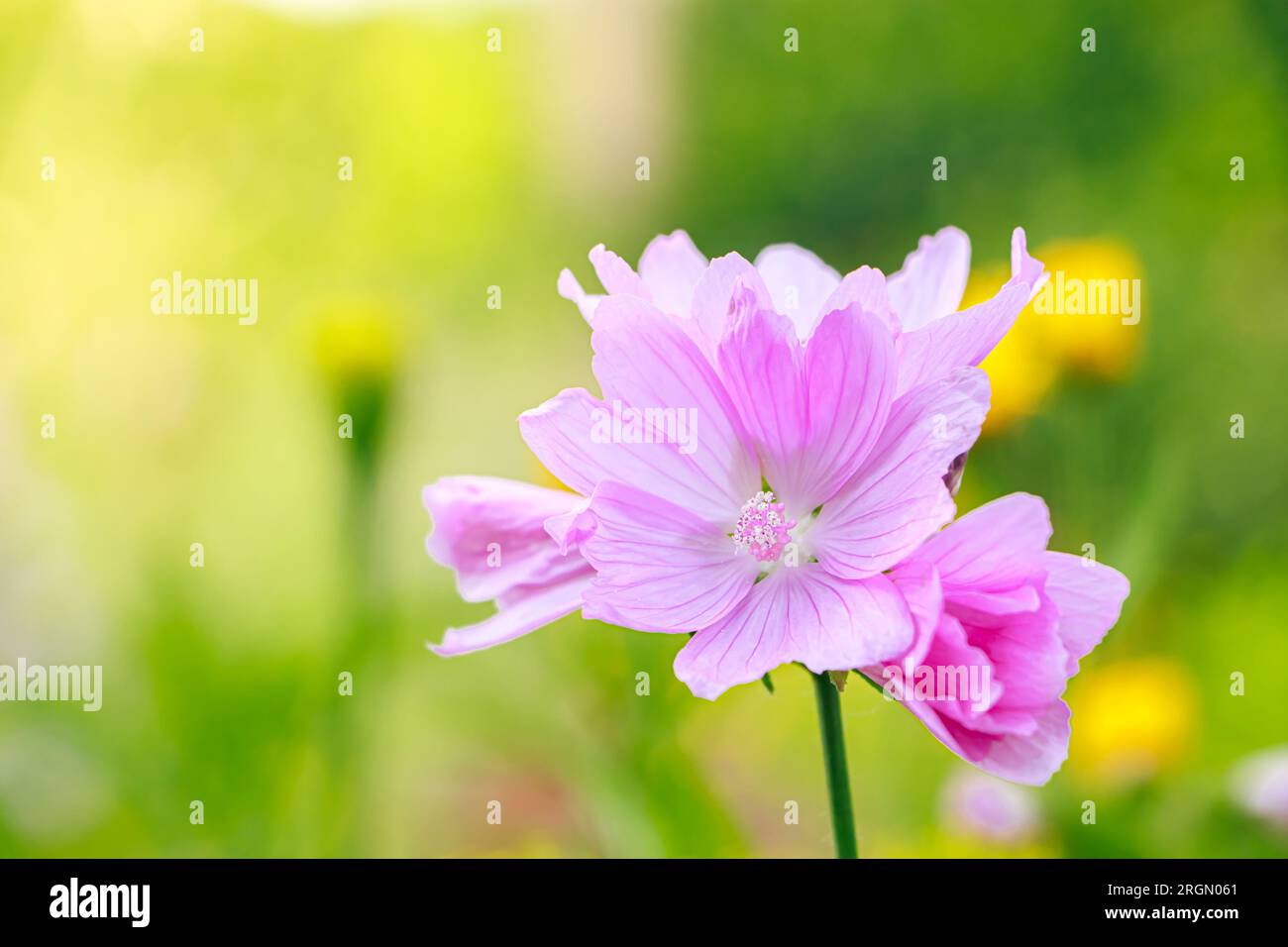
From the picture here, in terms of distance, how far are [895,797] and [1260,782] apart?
344mm

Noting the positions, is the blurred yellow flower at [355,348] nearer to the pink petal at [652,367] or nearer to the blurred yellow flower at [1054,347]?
the blurred yellow flower at [1054,347]

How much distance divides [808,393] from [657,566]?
5cm

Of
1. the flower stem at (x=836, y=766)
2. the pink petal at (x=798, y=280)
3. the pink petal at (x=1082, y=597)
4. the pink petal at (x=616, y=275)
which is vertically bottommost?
the flower stem at (x=836, y=766)

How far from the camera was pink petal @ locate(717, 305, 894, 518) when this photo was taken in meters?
0.25

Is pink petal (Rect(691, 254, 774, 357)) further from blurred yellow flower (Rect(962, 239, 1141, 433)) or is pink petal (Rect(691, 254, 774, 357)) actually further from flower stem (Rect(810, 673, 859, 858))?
blurred yellow flower (Rect(962, 239, 1141, 433))

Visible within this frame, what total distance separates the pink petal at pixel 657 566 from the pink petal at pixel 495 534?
0.03m

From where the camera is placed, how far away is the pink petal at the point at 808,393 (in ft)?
0.84

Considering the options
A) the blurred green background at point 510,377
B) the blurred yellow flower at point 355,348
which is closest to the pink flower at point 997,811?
the blurred green background at point 510,377

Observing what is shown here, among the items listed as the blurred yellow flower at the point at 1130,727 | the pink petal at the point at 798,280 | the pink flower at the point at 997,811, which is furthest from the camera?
the blurred yellow flower at the point at 1130,727

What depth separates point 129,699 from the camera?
86cm

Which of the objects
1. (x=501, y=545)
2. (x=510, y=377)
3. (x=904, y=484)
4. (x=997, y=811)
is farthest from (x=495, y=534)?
(x=510, y=377)

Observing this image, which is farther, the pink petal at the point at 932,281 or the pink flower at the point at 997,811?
the pink flower at the point at 997,811
